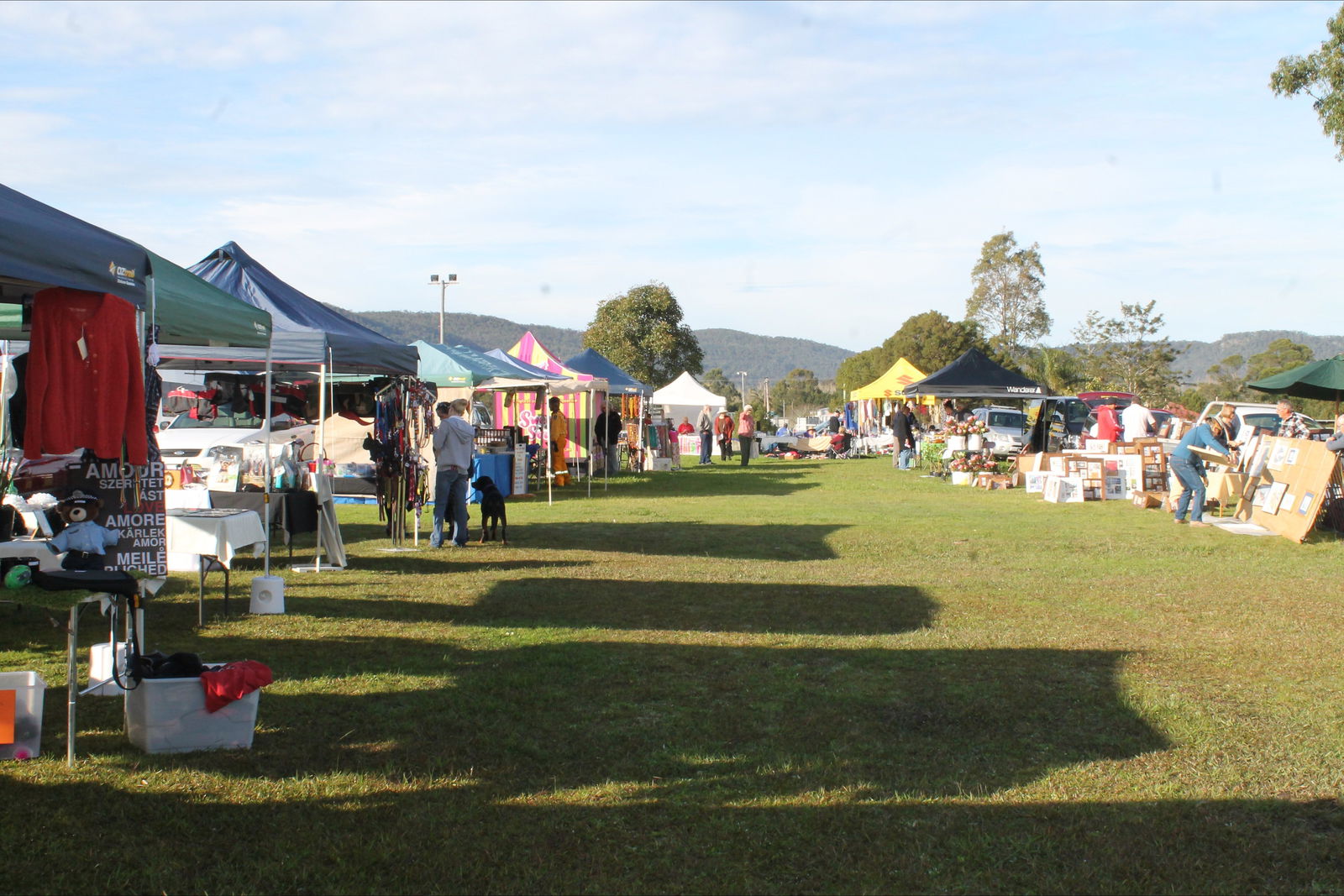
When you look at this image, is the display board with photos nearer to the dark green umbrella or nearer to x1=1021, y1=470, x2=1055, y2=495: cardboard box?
the dark green umbrella

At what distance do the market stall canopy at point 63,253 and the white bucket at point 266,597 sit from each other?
2.98 m

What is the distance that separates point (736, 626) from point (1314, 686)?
358 centimetres

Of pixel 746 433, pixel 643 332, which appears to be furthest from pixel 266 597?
pixel 643 332

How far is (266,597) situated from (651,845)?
508cm

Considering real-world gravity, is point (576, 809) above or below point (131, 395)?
below

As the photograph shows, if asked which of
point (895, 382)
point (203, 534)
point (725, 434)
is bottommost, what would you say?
point (203, 534)

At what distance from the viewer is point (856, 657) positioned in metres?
6.83

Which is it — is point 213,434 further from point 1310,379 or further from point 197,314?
point 1310,379

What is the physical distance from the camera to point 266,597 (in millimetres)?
8055

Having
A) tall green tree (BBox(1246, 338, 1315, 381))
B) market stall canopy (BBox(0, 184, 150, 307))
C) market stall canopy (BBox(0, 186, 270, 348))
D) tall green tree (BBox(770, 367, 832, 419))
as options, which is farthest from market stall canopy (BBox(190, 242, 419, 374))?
tall green tree (BBox(770, 367, 832, 419))

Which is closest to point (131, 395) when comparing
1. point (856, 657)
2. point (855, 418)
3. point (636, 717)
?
point (636, 717)

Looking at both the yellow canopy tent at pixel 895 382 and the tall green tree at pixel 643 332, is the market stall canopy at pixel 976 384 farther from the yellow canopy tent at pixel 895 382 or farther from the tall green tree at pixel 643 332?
the tall green tree at pixel 643 332

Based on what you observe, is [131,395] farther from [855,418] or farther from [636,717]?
[855,418]

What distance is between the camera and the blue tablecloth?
1694 cm
